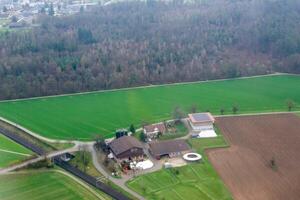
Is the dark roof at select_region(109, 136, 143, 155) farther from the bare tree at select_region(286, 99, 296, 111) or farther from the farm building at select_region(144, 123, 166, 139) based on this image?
the bare tree at select_region(286, 99, 296, 111)

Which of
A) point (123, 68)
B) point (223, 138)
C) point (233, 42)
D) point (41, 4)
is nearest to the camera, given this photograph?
point (223, 138)

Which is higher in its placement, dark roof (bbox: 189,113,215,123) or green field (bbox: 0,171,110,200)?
dark roof (bbox: 189,113,215,123)

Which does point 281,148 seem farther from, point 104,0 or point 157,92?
point 104,0

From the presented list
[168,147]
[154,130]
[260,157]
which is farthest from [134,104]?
[260,157]

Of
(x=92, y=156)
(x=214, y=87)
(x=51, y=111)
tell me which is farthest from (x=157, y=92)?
(x=92, y=156)

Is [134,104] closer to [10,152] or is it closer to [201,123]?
[201,123]

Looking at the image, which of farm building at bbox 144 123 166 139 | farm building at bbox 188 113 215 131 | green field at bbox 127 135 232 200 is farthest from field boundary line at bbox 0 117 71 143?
farm building at bbox 188 113 215 131
